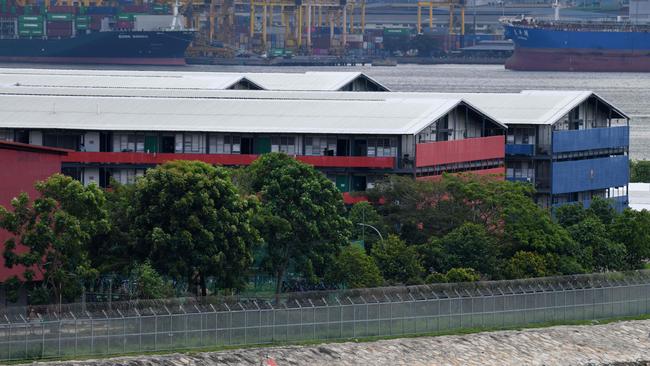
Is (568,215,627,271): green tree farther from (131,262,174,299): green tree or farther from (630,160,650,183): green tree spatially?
(630,160,650,183): green tree

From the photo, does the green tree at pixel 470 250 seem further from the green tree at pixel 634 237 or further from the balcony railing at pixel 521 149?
the balcony railing at pixel 521 149

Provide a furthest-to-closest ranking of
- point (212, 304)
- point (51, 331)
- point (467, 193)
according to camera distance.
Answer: point (467, 193)
point (212, 304)
point (51, 331)

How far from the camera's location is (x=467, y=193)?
55625mm

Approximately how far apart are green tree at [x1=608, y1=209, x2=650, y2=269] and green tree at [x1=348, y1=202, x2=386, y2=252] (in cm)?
684

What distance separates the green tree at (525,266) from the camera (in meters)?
51.0

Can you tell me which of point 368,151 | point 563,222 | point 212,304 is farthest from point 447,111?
point 212,304

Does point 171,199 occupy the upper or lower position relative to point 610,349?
upper

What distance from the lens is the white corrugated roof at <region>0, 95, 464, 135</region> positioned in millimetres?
63125

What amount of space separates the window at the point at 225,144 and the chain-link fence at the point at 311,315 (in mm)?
16946

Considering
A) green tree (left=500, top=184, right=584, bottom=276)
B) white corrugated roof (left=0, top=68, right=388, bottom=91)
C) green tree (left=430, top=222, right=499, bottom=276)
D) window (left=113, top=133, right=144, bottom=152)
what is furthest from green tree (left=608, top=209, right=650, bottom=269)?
white corrugated roof (left=0, top=68, right=388, bottom=91)

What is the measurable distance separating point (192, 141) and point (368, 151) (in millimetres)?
5804

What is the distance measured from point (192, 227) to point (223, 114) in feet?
64.0

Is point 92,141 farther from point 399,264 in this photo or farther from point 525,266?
point 525,266

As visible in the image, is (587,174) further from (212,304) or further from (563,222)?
(212,304)
